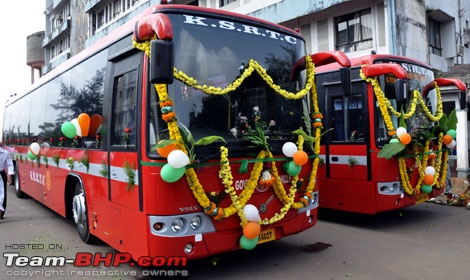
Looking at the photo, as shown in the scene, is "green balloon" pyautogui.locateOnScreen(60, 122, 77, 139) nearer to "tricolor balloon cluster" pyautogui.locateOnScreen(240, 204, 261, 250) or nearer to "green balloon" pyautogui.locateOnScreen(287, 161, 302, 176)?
"tricolor balloon cluster" pyautogui.locateOnScreen(240, 204, 261, 250)

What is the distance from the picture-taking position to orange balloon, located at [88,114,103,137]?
213 inches

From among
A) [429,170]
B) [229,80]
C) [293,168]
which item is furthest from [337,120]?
[229,80]

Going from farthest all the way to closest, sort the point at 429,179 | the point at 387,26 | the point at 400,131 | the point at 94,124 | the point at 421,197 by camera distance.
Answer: the point at 387,26
the point at 421,197
the point at 429,179
the point at 400,131
the point at 94,124

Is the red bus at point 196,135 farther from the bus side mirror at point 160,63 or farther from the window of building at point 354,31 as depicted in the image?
the window of building at point 354,31

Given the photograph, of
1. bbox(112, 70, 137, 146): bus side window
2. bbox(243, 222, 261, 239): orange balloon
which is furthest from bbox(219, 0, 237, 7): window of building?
bbox(243, 222, 261, 239): orange balloon

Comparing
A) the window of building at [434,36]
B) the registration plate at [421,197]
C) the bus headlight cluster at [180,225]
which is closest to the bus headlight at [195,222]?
the bus headlight cluster at [180,225]

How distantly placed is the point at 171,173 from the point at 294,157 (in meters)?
1.63

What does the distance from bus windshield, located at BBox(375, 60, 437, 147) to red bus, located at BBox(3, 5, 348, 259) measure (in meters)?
1.93

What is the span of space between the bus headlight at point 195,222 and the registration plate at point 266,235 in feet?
A: 2.88

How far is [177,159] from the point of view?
3.75 meters

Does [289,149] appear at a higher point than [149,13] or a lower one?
lower

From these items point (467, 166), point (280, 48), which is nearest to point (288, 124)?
point (280, 48)

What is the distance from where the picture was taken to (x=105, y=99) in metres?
5.17

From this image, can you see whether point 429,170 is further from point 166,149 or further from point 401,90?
point 166,149
